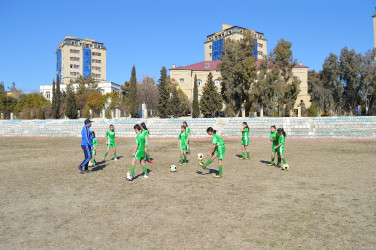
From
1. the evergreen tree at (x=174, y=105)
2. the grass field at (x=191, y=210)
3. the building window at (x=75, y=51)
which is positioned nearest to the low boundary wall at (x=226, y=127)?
the grass field at (x=191, y=210)

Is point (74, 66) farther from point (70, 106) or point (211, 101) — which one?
point (211, 101)

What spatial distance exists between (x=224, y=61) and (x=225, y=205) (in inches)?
1533

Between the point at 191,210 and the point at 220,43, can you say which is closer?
the point at 191,210

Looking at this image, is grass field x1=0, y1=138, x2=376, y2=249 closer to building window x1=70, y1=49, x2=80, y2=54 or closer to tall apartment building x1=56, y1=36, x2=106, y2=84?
tall apartment building x1=56, y1=36, x2=106, y2=84

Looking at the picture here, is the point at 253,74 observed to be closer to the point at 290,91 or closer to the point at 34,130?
the point at 290,91

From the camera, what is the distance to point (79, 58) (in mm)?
95938

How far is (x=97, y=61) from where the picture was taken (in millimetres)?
101500

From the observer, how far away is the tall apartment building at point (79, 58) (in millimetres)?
93562

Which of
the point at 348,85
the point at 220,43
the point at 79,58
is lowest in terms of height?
the point at 348,85

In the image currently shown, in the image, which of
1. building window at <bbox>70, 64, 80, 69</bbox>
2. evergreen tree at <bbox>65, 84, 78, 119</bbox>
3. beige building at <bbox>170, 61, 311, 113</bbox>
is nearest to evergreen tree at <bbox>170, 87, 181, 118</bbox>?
beige building at <bbox>170, 61, 311, 113</bbox>

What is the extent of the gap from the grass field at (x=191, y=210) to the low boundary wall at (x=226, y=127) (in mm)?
16654

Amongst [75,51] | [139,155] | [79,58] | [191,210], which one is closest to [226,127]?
[139,155]

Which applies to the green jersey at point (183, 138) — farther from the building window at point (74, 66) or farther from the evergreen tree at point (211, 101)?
the building window at point (74, 66)

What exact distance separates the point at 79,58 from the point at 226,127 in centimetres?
8246
